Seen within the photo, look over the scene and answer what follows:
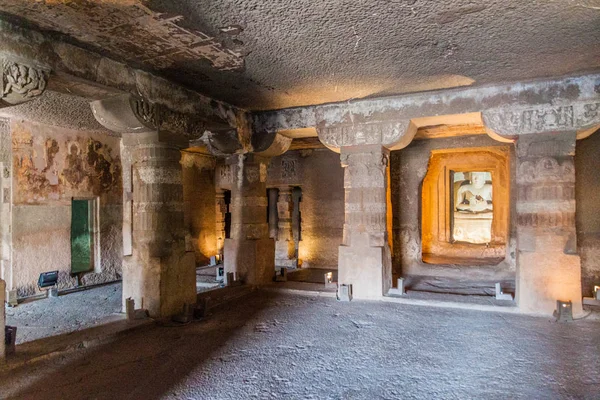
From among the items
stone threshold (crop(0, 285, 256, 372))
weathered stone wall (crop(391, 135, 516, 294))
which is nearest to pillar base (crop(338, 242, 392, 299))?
weathered stone wall (crop(391, 135, 516, 294))

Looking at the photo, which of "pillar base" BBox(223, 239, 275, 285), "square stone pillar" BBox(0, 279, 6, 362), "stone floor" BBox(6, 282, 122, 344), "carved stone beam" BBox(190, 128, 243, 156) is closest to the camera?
"square stone pillar" BBox(0, 279, 6, 362)

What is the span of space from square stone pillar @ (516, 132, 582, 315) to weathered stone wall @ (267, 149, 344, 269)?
4.28 metres

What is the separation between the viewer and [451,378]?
9.93 ft

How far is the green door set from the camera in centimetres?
737

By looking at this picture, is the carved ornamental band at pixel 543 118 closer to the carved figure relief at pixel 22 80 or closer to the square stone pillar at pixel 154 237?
the square stone pillar at pixel 154 237

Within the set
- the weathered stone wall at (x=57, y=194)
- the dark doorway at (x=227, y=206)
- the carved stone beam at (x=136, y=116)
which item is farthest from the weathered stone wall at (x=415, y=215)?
the weathered stone wall at (x=57, y=194)

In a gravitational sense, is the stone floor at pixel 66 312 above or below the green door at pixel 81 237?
below

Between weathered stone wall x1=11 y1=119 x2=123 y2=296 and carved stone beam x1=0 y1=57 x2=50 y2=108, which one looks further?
weathered stone wall x1=11 y1=119 x2=123 y2=296

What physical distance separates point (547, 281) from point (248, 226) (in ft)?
14.5

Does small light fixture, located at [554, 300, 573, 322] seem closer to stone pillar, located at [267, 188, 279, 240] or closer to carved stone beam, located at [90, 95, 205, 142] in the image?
carved stone beam, located at [90, 95, 205, 142]

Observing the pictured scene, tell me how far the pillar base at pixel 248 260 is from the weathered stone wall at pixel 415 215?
2.84 meters

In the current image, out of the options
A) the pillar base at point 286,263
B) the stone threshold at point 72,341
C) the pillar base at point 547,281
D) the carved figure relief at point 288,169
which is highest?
the carved figure relief at point 288,169

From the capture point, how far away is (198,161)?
30.8ft

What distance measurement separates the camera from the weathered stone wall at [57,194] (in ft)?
20.1
